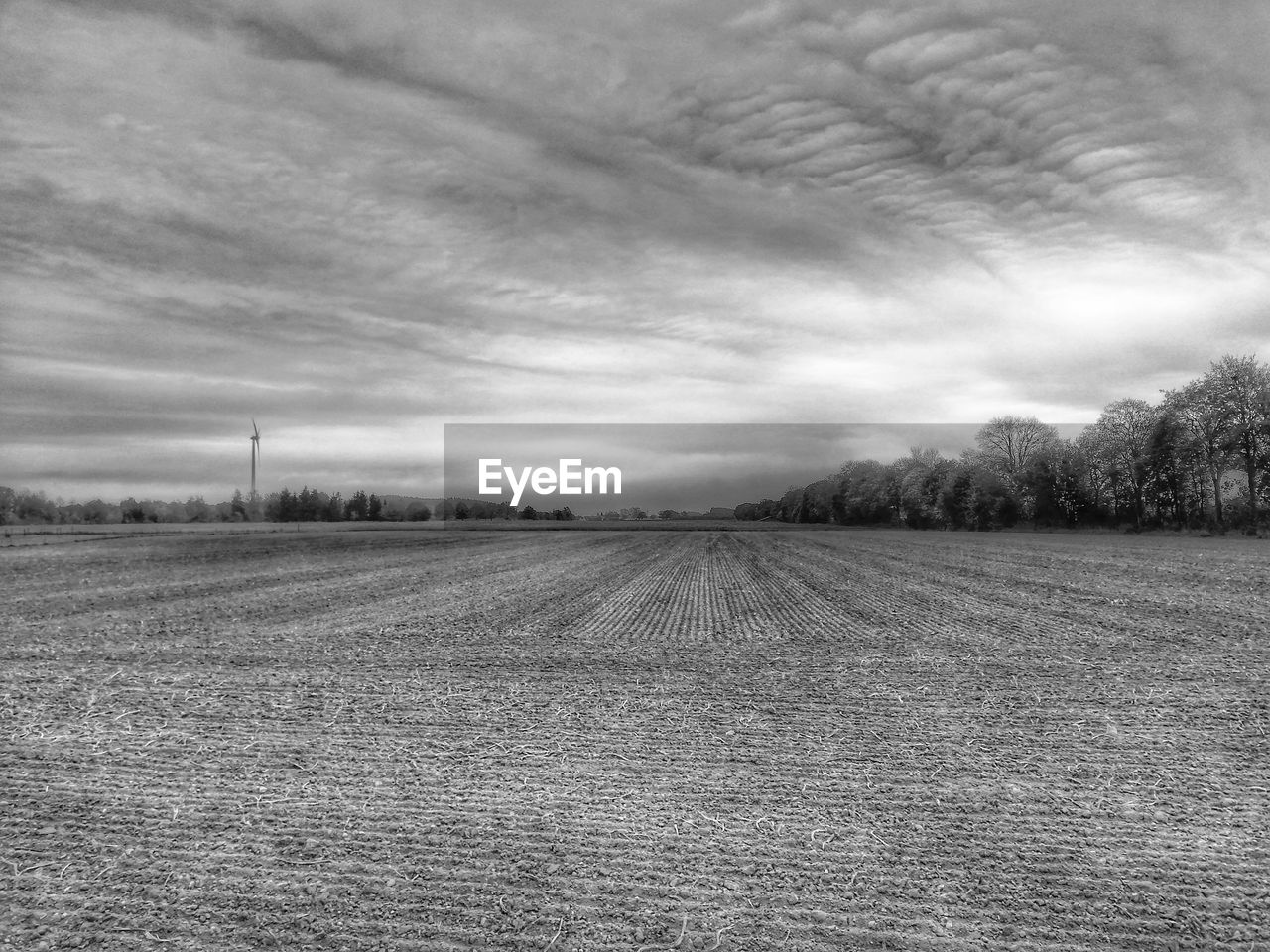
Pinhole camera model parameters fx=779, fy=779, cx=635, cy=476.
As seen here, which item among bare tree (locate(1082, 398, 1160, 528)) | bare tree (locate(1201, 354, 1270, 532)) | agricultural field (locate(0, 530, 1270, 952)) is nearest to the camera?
agricultural field (locate(0, 530, 1270, 952))

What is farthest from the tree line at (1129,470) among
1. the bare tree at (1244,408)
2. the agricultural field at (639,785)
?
the agricultural field at (639,785)

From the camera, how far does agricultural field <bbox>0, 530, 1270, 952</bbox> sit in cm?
512

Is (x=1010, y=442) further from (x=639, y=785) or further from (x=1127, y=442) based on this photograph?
(x=639, y=785)

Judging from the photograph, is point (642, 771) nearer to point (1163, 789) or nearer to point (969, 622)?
point (1163, 789)

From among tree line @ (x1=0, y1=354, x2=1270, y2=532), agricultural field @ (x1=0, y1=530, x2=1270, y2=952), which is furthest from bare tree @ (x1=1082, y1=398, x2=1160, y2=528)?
agricultural field @ (x1=0, y1=530, x2=1270, y2=952)

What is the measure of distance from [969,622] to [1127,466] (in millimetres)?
61907

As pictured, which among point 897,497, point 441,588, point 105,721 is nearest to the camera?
point 105,721

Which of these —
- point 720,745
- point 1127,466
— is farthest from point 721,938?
point 1127,466

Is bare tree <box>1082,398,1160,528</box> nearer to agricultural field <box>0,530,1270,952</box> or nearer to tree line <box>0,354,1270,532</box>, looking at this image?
tree line <box>0,354,1270,532</box>

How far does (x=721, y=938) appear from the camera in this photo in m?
4.89

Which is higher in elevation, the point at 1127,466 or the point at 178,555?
the point at 1127,466

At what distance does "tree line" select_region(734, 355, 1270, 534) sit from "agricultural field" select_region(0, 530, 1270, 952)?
5149 cm

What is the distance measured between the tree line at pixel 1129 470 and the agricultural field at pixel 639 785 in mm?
51490

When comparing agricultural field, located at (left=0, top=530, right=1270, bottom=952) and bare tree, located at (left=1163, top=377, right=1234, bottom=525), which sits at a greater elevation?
bare tree, located at (left=1163, top=377, right=1234, bottom=525)
